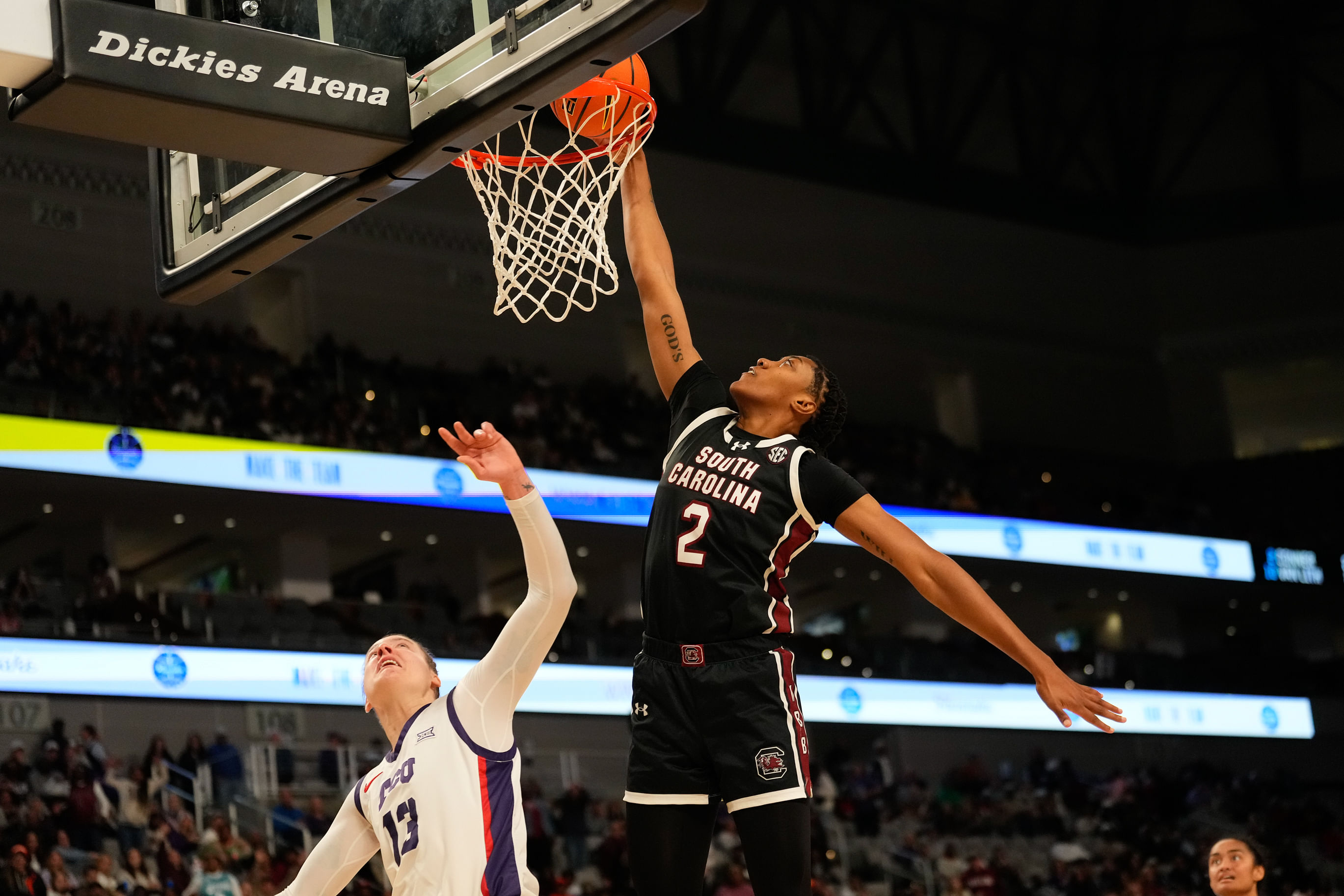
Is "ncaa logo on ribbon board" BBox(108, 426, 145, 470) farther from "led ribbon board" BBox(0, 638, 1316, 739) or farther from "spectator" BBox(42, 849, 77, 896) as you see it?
"spectator" BBox(42, 849, 77, 896)

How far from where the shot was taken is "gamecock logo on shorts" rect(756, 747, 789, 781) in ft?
13.0

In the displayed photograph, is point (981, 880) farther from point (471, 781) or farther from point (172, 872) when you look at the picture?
point (471, 781)

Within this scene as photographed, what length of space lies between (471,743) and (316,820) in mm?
12400

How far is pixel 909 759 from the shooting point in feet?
88.4

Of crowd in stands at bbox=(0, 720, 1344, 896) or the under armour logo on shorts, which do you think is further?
crowd in stands at bbox=(0, 720, 1344, 896)

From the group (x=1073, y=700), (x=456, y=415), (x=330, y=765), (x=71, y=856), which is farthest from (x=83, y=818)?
(x=1073, y=700)

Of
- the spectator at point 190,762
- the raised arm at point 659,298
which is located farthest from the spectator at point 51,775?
the raised arm at point 659,298

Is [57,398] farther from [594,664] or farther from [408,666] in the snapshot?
[408,666]

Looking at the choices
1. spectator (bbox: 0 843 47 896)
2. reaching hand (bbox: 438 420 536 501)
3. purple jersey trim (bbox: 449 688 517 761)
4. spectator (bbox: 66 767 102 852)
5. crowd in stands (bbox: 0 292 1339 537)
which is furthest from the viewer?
crowd in stands (bbox: 0 292 1339 537)

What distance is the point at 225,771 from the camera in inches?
661

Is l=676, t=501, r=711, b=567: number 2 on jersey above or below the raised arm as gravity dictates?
below

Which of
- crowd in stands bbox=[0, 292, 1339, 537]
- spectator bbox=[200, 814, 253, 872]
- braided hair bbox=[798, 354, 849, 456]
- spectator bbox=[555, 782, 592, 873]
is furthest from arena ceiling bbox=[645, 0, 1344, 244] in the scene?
braided hair bbox=[798, 354, 849, 456]

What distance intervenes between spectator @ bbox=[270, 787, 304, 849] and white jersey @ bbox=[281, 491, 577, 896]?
11.5 meters

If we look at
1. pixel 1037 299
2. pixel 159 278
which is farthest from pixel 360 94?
pixel 1037 299
